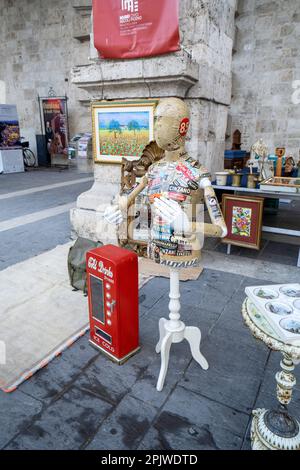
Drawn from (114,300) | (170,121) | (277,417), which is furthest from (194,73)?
(277,417)

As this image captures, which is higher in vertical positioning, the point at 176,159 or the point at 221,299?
the point at 176,159

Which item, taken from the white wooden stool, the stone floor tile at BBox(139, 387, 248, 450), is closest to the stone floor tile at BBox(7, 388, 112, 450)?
the stone floor tile at BBox(139, 387, 248, 450)

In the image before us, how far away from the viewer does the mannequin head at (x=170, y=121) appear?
1.79 meters

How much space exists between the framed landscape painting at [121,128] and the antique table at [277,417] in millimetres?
2899

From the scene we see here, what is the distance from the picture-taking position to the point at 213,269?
12.9 ft

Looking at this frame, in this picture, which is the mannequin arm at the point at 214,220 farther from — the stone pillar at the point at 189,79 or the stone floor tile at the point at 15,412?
the stone pillar at the point at 189,79

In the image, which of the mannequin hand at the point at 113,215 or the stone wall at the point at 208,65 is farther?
the stone wall at the point at 208,65

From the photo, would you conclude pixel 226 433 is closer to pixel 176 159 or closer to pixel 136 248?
pixel 136 248

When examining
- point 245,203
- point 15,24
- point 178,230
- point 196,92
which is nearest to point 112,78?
point 196,92

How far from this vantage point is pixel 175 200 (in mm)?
1898

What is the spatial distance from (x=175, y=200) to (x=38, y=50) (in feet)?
46.5

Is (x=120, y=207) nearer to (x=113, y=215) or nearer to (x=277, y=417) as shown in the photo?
(x=113, y=215)

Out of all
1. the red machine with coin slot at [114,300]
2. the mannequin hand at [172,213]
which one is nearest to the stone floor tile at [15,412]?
the red machine with coin slot at [114,300]
